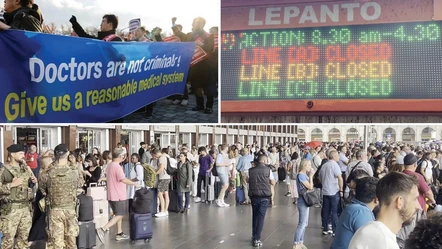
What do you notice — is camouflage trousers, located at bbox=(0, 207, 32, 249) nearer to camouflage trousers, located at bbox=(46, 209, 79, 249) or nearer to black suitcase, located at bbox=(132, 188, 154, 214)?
camouflage trousers, located at bbox=(46, 209, 79, 249)

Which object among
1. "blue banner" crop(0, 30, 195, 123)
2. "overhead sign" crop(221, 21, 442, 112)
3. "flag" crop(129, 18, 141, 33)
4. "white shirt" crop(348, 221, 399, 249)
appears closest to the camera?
"white shirt" crop(348, 221, 399, 249)

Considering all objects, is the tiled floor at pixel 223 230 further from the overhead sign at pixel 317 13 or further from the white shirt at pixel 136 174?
the overhead sign at pixel 317 13

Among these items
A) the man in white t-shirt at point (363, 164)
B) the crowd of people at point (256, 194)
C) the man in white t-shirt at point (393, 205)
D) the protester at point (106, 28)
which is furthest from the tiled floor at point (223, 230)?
the man in white t-shirt at point (393, 205)

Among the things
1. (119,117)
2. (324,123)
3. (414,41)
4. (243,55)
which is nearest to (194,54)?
(243,55)

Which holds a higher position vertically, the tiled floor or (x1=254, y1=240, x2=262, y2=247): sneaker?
(x1=254, y1=240, x2=262, y2=247): sneaker

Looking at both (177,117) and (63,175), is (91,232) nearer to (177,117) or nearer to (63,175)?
(63,175)

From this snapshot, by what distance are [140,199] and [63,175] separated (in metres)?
2.27

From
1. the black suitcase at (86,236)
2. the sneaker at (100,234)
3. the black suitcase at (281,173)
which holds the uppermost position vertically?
the black suitcase at (86,236)

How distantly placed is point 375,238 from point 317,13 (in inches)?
176

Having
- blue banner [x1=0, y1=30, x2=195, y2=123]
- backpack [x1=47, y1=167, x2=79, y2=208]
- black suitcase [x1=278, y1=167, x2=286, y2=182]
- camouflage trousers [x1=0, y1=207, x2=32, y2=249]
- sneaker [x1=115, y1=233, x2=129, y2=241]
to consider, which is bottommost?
black suitcase [x1=278, y1=167, x2=286, y2=182]

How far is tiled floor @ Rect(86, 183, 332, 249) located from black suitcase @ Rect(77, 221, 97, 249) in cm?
64

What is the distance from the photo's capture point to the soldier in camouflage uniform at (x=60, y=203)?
19.8 feet

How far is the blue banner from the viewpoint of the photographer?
6.28 metres

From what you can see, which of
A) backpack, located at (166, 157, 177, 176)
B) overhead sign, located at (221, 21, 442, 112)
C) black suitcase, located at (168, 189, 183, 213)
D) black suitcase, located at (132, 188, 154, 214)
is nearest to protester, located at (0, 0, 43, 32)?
overhead sign, located at (221, 21, 442, 112)
